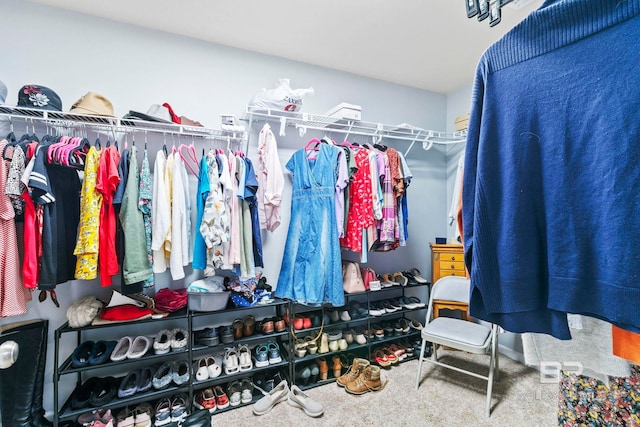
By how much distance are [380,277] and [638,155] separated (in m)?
2.31

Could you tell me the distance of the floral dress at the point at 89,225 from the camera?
1548 mm

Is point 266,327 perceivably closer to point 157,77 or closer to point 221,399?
point 221,399

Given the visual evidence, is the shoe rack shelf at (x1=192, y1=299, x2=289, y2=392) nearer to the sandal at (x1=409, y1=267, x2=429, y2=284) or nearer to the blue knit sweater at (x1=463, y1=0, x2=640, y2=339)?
the sandal at (x1=409, y1=267, x2=429, y2=284)

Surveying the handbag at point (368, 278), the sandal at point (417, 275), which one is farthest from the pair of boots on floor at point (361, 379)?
the sandal at point (417, 275)

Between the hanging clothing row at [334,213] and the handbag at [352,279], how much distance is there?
19cm

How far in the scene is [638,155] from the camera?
0.51 meters

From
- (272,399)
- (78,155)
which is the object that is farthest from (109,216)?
(272,399)

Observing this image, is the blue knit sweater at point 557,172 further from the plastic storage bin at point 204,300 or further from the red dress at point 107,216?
the red dress at point 107,216

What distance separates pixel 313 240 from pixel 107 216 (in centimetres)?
131

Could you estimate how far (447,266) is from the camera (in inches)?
106

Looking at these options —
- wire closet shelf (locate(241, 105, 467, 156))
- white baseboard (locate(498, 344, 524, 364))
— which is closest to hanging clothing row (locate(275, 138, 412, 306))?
wire closet shelf (locate(241, 105, 467, 156))

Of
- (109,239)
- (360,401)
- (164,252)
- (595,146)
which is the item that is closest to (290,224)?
(164,252)

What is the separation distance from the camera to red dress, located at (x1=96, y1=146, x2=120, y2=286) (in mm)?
1615

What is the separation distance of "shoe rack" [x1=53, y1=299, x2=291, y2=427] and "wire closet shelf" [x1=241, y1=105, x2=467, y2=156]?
4.58 ft
